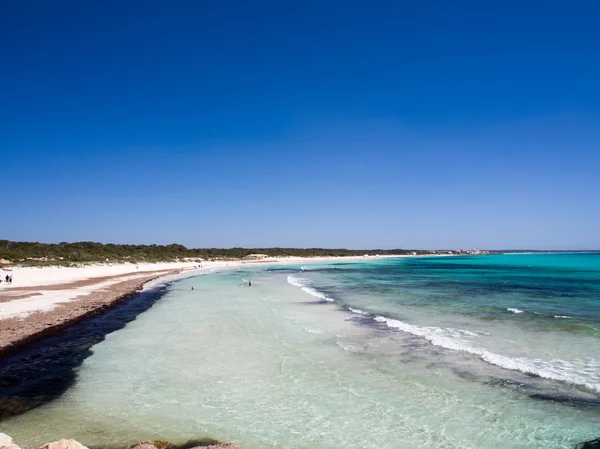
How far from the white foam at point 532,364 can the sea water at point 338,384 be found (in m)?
0.08

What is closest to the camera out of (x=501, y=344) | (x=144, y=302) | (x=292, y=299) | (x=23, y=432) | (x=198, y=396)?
(x=23, y=432)

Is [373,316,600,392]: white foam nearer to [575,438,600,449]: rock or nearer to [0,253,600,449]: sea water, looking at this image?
[0,253,600,449]: sea water

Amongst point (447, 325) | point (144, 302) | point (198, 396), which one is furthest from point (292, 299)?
point (198, 396)

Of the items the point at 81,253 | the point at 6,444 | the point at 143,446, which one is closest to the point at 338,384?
the point at 143,446

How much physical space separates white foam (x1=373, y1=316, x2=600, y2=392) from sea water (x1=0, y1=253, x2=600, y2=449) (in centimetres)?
8

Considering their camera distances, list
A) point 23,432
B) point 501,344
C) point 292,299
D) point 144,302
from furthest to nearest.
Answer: point 292,299 → point 144,302 → point 501,344 → point 23,432

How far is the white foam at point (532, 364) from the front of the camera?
11.6 metres

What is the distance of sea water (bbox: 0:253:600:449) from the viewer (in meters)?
8.38

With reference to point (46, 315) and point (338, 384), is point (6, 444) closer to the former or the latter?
point (338, 384)

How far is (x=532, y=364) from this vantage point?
1296cm

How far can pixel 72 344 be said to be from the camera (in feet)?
52.2

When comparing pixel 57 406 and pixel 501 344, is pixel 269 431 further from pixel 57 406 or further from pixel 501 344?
pixel 501 344

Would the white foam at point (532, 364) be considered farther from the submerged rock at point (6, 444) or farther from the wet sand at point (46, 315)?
the wet sand at point (46, 315)

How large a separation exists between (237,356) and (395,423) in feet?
23.4
